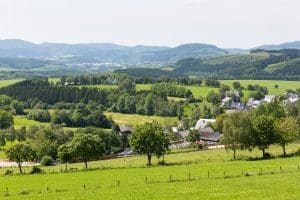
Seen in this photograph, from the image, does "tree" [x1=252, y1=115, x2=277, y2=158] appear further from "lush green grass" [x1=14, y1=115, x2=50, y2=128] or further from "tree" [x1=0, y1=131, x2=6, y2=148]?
"lush green grass" [x1=14, y1=115, x2=50, y2=128]

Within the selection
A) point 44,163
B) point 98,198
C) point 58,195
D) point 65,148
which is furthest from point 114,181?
point 44,163

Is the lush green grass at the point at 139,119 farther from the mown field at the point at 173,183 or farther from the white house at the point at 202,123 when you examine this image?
the mown field at the point at 173,183

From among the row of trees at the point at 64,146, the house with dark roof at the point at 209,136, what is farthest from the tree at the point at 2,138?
the house with dark roof at the point at 209,136

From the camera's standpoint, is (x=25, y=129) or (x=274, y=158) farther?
(x=25, y=129)

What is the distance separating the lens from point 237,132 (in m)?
86.1

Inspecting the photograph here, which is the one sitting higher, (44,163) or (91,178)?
(91,178)

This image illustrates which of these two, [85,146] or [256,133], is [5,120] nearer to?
[85,146]

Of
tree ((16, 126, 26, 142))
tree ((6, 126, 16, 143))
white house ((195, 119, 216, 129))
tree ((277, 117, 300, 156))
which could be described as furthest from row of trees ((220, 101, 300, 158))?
tree ((6, 126, 16, 143))

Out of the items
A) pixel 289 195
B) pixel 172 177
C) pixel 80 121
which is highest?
pixel 289 195

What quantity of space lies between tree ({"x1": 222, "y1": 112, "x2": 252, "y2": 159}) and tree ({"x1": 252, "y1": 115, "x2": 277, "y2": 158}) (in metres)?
1.21

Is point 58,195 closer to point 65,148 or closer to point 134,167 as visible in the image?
point 134,167

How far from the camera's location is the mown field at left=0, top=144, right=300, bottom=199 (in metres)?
43.3

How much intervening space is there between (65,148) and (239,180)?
4796cm

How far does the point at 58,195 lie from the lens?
160 feet
